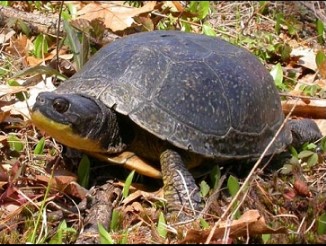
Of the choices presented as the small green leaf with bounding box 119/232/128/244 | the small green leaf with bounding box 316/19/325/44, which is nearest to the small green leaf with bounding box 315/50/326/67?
the small green leaf with bounding box 316/19/325/44

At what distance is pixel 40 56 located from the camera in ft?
14.4

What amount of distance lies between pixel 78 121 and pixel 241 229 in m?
0.87

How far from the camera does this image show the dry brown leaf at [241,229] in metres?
2.39

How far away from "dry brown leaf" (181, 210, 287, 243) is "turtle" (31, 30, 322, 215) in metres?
0.47

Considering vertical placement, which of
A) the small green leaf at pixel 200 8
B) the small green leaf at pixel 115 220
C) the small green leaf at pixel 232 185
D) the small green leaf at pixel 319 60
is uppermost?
the small green leaf at pixel 232 185

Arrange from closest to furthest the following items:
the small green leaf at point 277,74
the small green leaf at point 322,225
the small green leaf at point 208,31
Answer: the small green leaf at point 322,225
the small green leaf at point 277,74
the small green leaf at point 208,31

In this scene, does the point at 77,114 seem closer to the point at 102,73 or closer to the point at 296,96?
the point at 102,73

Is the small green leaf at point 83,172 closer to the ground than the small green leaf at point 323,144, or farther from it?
farther from it

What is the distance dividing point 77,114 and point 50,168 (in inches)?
16.5

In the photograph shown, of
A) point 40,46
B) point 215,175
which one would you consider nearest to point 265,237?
point 215,175

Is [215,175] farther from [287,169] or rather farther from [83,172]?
[83,172]

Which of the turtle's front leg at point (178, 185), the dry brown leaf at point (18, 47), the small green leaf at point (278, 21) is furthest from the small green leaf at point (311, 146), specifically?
the dry brown leaf at point (18, 47)

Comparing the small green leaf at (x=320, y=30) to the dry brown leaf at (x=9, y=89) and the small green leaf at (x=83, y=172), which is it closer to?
the dry brown leaf at (x=9, y=89)

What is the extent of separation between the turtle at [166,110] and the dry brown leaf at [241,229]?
0.47 metres
